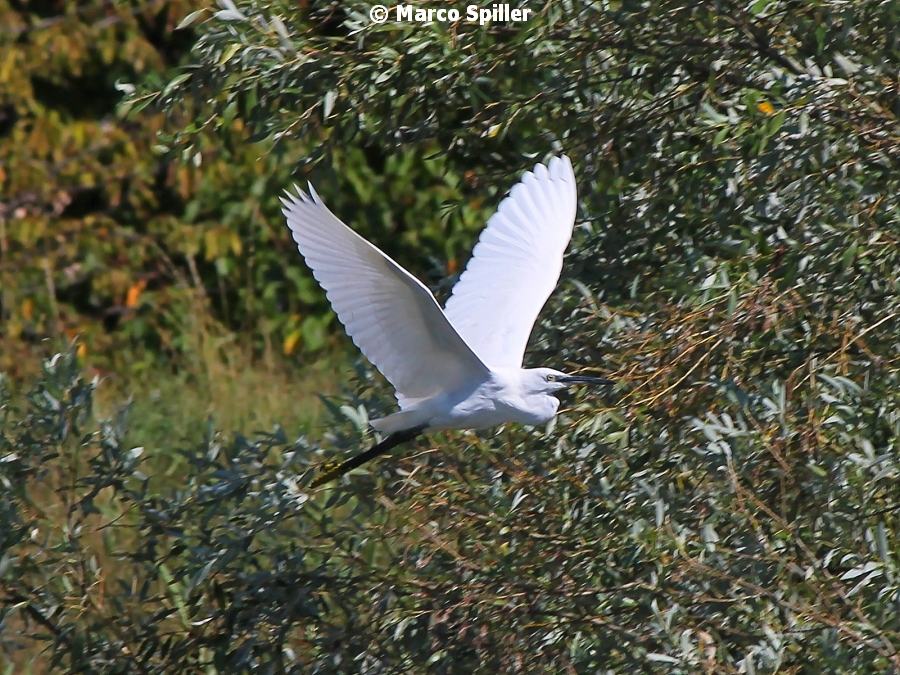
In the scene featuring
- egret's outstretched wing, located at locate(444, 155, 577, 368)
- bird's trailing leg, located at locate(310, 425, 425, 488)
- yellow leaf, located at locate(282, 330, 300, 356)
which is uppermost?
egret's outstretched wing, located at locate(444, 155, 577, 368)

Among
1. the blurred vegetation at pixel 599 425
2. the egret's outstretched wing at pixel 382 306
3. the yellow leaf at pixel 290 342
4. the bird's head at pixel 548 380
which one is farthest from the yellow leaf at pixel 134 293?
the bird's head at pixel 548 380

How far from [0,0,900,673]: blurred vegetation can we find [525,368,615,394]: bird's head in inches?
3.5

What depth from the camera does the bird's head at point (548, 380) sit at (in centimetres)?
328

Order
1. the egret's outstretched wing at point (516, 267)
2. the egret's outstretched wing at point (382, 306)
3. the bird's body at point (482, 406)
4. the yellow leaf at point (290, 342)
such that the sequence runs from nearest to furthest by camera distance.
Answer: the egret's outstretched wing at point (382, 306), the bird's body at point (482, 406), the egret's outstretched wing at point (516, 267), the yellow leaf at point (290, 342)

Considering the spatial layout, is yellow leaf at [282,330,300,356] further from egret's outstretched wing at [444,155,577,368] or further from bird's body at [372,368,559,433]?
bird's body at [372,368,559,433]

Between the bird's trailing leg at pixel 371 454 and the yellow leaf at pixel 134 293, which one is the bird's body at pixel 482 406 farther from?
the yellow leaf at pixel 134 293

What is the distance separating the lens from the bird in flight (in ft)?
10.3

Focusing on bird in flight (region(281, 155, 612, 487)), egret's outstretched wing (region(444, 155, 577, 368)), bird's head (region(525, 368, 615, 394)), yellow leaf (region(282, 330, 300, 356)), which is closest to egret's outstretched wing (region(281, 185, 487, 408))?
bird in flight (region(281, 155, 612, 487))

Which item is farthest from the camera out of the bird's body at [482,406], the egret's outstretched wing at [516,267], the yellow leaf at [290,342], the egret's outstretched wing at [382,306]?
the yellow leaf at [290,342]

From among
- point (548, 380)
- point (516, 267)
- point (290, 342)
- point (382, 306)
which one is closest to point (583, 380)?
point (548, 380)

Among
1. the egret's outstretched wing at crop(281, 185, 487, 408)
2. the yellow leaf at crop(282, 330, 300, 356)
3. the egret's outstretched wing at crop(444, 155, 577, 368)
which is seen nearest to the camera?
the egret's outstretched wing at crop(281, 185, 487, 408)

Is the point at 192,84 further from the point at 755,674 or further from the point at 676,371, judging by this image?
the point at 755,674

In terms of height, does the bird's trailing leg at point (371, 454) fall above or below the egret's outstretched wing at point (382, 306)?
below

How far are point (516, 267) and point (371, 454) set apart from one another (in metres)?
0.77
